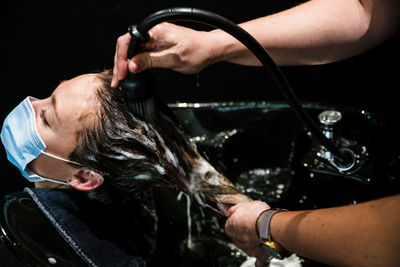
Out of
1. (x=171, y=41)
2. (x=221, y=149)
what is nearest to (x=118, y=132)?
(x=171, y=41)

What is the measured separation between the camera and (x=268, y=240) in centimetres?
93

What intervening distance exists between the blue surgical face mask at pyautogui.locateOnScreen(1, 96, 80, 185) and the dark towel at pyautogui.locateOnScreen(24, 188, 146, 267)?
0.31 feet

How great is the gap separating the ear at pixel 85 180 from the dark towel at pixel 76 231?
6cm

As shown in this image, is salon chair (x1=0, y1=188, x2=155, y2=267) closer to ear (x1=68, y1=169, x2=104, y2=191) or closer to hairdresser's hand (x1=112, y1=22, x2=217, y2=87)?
ear (x1=68, y1=169, x2=104, y2=191)

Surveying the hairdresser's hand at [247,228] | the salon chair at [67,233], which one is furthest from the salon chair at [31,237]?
the hairdresser's hand at [247,228]

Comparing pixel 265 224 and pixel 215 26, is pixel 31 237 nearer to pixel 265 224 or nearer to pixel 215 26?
pixel 265 224

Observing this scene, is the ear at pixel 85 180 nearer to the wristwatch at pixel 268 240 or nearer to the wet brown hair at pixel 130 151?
the wet brown hair at pixel 130 151

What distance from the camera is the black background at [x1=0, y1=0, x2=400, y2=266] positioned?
2.03m

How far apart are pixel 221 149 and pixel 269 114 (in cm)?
26

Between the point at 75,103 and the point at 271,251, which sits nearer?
the point at 271,251

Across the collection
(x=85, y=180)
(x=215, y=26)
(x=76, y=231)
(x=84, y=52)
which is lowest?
A: (x=76, y=231)

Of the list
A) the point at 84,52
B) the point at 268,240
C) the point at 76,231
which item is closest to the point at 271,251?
the point at 268,240

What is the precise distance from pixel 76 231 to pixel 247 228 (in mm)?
555

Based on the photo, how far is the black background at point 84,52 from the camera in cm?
203
